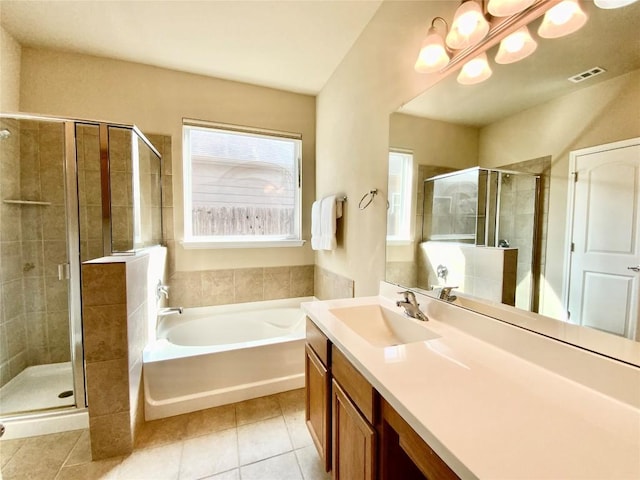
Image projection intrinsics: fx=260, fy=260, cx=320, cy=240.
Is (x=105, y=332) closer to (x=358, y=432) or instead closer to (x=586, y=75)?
(x=358, y=432)

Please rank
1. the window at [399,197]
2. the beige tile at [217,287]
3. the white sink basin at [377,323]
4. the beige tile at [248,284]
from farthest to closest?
the beige tile at [248,284] → the beige tile at [217,287] → the window at [399,197] → the white sink basin at [377,323]

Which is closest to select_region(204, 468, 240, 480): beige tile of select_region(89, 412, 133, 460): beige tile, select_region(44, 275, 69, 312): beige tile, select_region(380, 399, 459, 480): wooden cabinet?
select_region(89, 412, 133, 460): beige tile

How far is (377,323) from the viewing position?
138 cm

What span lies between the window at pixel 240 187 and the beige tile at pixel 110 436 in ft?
4.60

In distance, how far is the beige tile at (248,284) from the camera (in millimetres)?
2627

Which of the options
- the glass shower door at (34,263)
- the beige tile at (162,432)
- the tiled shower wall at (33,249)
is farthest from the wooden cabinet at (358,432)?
the tiled shower wall at (33,249)

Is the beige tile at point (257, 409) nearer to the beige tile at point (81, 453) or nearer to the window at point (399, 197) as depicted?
the beige tile at point (81, 453)

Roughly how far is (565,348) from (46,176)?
3233 mm

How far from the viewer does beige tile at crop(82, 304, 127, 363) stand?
1325mm

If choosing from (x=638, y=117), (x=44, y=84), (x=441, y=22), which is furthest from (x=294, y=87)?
(x=638, y=117)

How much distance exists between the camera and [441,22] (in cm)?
121

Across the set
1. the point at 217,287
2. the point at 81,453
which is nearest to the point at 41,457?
the point at 81,453

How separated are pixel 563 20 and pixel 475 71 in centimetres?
31

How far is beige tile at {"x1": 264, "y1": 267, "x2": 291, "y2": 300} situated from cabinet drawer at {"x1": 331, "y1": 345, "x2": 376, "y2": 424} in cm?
175
